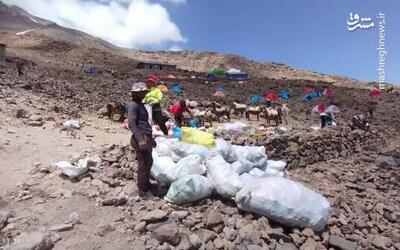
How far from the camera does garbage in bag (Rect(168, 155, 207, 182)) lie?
4.88 metres

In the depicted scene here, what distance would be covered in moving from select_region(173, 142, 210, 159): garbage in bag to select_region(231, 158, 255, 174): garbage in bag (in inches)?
15.4

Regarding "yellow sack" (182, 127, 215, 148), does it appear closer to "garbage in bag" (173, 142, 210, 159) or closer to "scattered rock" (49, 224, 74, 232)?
"garbage in bag" (173, 142, 210, 159)

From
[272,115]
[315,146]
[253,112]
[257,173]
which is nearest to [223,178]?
[257,173]

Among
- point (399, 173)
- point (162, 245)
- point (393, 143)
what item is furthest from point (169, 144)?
point (393, 143)

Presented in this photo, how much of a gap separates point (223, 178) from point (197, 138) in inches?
42.0

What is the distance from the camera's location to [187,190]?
4.62 meters

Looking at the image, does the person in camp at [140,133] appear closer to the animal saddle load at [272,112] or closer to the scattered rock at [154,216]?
the scattered rock at [154,216]

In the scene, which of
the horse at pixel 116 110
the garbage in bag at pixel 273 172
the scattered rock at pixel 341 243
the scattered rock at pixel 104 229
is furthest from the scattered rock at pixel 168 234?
the horse at pixel 116 110

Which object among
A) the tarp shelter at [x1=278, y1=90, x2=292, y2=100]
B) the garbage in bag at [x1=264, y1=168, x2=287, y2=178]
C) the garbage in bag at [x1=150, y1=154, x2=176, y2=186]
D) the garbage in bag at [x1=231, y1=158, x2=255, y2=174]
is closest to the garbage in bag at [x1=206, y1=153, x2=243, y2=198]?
the garbage in bag at [x1=231, y1=158, x2=255, y2=174]

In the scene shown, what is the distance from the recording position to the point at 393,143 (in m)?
12.8

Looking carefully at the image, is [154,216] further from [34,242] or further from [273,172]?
[273,172]

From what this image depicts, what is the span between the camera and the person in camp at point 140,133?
4.53 meters

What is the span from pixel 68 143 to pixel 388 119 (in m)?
15.4

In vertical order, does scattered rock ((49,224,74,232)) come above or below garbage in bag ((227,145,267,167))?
below
